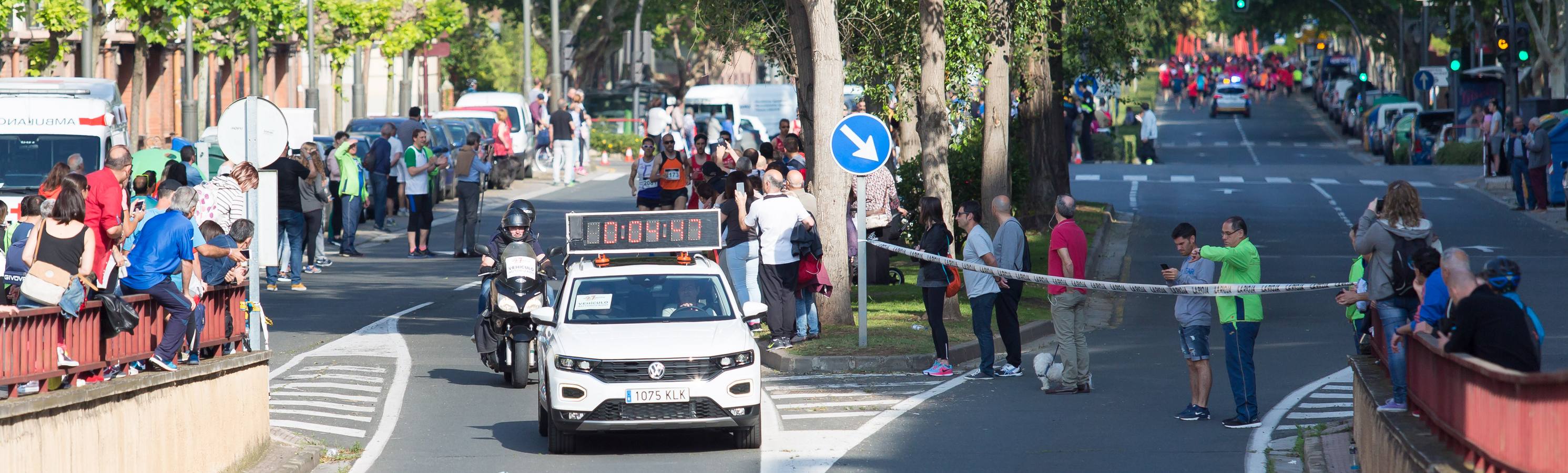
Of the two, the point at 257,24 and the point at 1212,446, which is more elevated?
the point at 257,24

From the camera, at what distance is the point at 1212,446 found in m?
11.1

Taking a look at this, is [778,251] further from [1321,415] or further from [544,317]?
[1321,415]

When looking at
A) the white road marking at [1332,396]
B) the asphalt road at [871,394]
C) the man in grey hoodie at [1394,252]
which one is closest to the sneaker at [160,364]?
the asphalt road at [871,394]

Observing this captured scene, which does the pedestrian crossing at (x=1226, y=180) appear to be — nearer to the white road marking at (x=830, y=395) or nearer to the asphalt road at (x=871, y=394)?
the asphalt road at (x=871, y=394)

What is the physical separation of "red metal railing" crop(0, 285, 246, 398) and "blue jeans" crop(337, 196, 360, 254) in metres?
12.7

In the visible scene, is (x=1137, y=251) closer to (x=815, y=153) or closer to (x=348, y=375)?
(x=815, y=153)

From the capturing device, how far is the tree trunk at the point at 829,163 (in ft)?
54.6

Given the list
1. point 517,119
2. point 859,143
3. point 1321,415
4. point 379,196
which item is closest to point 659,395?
point 1321,415

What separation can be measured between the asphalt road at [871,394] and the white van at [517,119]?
11714 millimetres

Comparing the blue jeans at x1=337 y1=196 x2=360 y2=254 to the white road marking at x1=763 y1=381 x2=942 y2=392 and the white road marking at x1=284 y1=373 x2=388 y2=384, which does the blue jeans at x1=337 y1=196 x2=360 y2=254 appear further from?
the white road marking at x1=763 y1=381 x2=942 y2=392

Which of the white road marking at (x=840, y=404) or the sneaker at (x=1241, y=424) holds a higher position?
the sneaker at (x=1241, y=424)

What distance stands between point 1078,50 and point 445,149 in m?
11.5

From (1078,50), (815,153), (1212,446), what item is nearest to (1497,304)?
(1212,446)

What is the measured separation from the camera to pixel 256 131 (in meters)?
13.1
